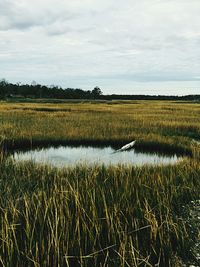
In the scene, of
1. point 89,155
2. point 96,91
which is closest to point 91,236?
point 89,155

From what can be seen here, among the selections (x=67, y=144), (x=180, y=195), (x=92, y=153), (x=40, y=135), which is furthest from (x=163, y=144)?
(x=180, y=195)

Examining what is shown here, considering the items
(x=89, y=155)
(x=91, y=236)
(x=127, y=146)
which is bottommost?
(x=89, y=155)

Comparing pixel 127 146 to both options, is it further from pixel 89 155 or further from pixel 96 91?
pixel 96 91

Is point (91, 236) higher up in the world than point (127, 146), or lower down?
higher up

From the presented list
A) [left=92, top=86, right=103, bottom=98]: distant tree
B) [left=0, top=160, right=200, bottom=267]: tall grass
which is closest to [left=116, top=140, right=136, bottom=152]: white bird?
[left=0, top=160, right=200, bottom=267]: tall grass

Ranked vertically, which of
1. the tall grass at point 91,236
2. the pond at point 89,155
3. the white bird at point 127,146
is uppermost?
the tall grass at point 91,236

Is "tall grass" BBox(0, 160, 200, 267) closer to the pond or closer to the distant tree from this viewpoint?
the pond

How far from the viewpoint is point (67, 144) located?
48.1ft

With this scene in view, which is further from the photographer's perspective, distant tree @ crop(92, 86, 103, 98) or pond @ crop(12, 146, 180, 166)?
distant tree @ crop(92, 86, 103, 98)

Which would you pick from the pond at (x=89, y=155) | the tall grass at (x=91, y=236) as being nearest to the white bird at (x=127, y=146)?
the pond at (x=89, y=155)

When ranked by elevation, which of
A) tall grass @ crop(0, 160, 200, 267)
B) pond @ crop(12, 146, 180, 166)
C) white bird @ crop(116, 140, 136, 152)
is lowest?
pond @ crop(12, 146, 180, 166)

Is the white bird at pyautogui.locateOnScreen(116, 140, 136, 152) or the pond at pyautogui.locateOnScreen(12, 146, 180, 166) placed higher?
the white bird at pyautogui.locateOnScreen(116, 140, 136, 152)

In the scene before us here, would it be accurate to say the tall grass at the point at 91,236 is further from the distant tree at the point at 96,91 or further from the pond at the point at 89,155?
the distant tree at the point at 96,91

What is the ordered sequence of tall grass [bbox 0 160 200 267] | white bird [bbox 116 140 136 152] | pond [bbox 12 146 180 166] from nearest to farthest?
tall grass [bbox 0 160 200 267] < pond [bbox 12 146 180 166] < white bird [bbox 116 140 136 152]
